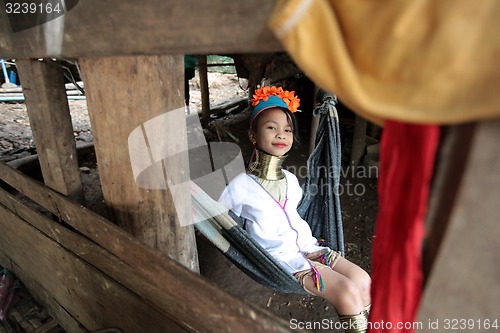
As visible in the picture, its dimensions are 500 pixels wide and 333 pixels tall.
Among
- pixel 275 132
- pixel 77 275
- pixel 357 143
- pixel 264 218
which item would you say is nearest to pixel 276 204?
pixel 264 218

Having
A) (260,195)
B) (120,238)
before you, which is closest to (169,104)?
(120,238)

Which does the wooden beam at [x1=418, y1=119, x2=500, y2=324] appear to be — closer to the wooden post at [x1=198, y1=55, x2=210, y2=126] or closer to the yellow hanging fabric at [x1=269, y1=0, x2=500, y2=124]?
the yellow hanging fabric at [x1=269, y1=0, x2=500, y2=124]

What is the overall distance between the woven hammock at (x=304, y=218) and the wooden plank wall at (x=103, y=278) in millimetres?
453

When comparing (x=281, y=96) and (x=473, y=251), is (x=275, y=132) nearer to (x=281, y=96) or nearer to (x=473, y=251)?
(x=281, y=96)

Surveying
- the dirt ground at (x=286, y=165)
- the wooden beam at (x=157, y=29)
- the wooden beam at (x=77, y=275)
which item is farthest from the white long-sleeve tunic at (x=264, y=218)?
the wooden beam at (x=157, y=29)

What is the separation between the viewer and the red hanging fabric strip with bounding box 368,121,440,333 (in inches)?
21.1

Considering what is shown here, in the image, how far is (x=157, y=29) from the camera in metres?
0.77

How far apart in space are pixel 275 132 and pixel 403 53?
4.43 ft

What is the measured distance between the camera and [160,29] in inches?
30.1

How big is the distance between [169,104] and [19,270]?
1954mm

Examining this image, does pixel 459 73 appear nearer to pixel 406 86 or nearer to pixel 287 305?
pixel 406 86

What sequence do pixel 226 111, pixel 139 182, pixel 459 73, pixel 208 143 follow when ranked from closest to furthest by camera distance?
pixel 459 73 → pixel 139 182 → pixel 208 143 → pixel 226 111

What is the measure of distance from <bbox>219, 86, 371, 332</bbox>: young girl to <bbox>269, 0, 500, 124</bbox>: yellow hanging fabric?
4.23 feet

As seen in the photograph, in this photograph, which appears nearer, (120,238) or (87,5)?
(87,5)
